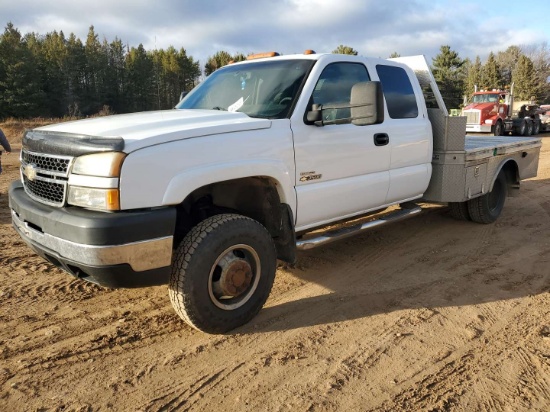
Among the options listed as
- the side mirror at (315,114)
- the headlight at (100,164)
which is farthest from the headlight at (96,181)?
the side mirror at (315,114)

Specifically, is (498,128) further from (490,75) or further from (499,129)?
(490,75)

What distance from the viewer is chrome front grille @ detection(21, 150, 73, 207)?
300 centimetres

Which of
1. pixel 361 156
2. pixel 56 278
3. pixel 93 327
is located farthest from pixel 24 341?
pixel 361 156

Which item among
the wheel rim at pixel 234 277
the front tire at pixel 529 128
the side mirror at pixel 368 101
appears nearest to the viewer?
the wheel rim at pixel 234 277

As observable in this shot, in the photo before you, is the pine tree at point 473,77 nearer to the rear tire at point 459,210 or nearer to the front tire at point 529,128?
the front tire at point 529,128

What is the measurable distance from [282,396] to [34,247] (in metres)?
2.03

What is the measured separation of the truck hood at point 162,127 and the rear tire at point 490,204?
4.02 m

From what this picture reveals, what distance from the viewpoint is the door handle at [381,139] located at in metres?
4.48

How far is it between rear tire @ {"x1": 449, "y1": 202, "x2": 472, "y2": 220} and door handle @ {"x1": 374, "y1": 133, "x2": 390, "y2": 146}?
7.90 feet

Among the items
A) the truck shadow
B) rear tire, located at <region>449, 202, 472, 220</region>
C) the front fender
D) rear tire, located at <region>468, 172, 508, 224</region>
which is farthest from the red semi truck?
the front fender

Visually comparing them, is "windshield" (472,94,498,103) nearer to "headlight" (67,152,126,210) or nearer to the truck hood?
the truck hood

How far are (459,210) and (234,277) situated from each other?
14.3ft

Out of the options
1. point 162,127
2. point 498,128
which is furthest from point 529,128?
point 162,127

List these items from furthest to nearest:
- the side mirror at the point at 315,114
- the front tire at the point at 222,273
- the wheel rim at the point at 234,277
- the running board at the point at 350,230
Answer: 1. the running board at the point at 350,230
2. the side mirror at the point at 315,114
3. the wheel rim at the point at 234,277
4. the front tire at the point at 222,273
